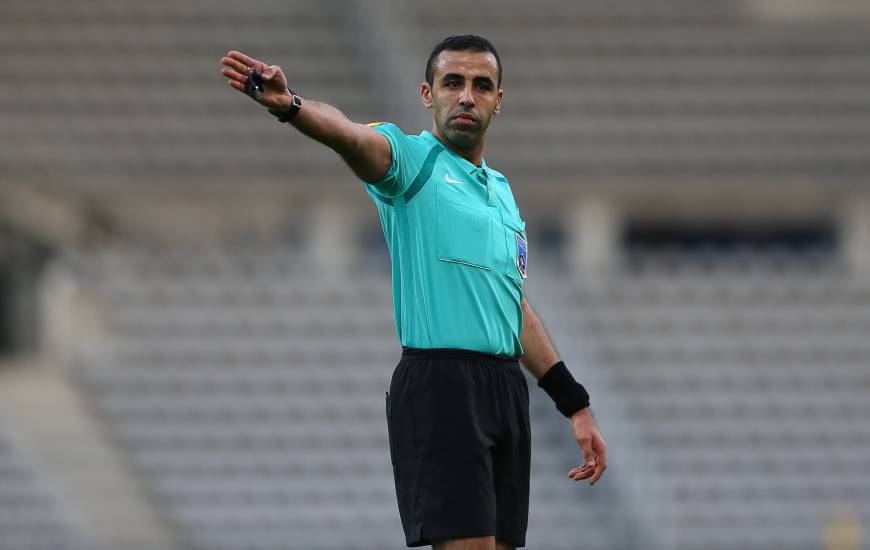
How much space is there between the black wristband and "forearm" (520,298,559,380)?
2cm

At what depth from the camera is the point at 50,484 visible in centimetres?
1284

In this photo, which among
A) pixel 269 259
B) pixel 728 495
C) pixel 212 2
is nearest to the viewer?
pixel 728 495

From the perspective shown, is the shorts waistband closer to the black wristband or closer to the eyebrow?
the black wristband

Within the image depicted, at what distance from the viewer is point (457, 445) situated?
3.79 metres

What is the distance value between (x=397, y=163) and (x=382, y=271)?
35.4ft

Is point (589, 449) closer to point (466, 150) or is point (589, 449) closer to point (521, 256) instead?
point (521, 256)

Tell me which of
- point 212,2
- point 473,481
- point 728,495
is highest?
point 212,2

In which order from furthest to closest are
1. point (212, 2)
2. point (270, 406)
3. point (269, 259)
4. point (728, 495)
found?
point (212, 2) → point (269, 259) → point (270, 406) → point (728, 495)

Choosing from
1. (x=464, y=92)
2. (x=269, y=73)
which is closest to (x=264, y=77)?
(x=269, y=73)

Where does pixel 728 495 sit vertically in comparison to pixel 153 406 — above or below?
below

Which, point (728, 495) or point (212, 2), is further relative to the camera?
point (212, 2)

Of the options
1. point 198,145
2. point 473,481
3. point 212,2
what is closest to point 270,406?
point 198,145

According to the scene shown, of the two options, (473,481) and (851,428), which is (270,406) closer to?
(851,428)

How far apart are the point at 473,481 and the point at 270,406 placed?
9.72 m
